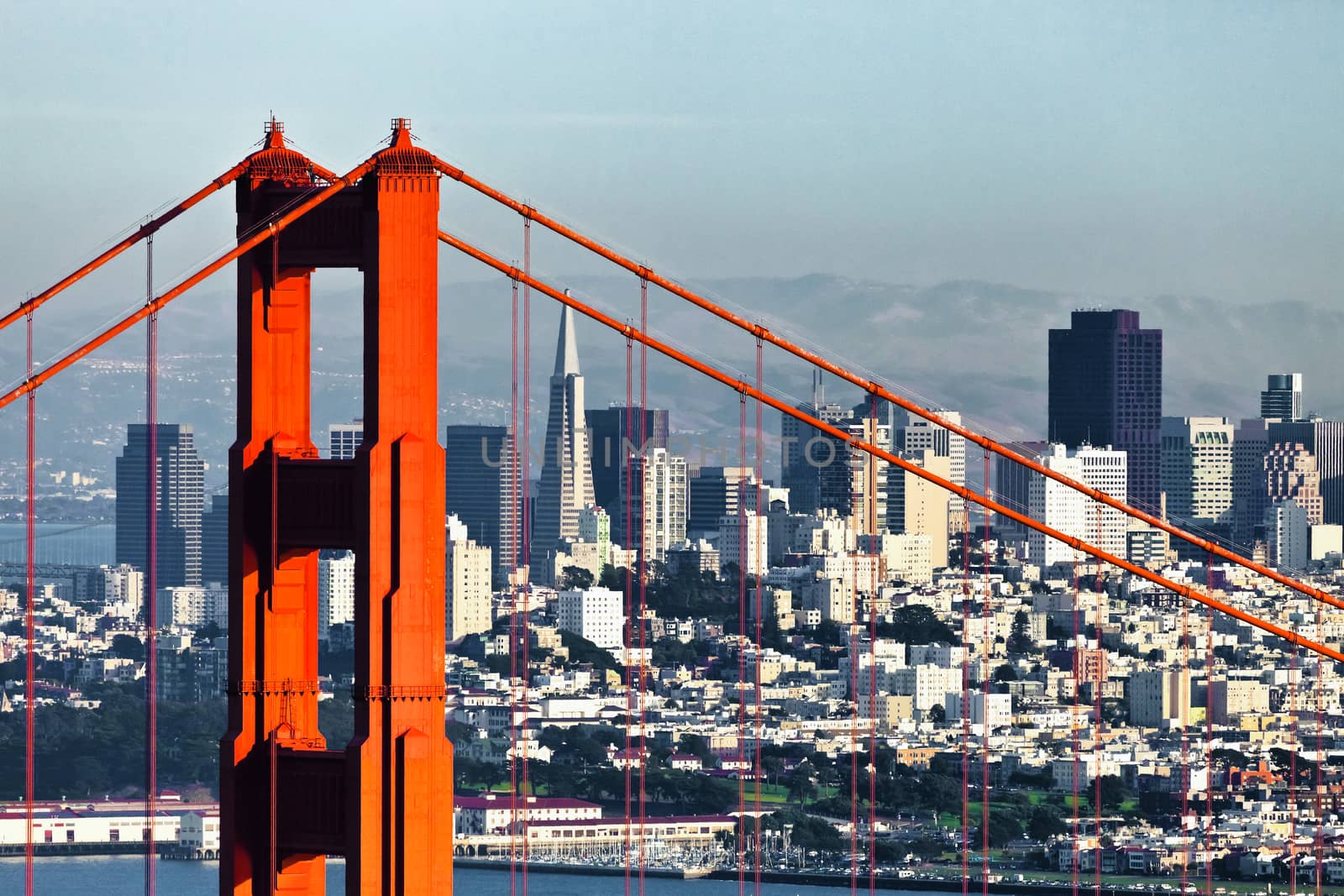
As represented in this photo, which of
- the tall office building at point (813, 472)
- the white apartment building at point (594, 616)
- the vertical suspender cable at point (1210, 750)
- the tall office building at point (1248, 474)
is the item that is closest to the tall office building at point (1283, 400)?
the tall office building at point (1248, 474)

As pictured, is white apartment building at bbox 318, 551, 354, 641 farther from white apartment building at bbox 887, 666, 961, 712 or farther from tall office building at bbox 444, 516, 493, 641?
white apartment building at bbox 887, 666, 961, 712

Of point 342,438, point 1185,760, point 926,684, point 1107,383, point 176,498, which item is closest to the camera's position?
point 342,438

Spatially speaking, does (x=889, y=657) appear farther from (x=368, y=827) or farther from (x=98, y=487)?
(x=368, y=827)

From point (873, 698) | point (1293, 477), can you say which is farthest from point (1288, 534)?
point (873, 698)

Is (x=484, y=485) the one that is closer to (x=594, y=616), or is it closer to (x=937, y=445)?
(x=594, y=616)

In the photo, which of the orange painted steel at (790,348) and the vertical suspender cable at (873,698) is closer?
the orange painted steel at (790,348)

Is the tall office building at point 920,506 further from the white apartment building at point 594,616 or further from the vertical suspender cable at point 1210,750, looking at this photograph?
the vertical suspender cable at point 1210,750

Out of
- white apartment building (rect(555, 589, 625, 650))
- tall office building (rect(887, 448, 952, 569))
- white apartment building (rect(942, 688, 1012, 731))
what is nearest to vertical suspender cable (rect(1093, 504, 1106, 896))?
white apartment building (rect(942, 688, 1012, 731))

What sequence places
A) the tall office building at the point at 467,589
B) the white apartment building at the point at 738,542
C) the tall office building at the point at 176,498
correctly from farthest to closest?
the white apartment building at the point at 738,542
the tall office building at the point at 176,498
the tall office building at the point at 467,589

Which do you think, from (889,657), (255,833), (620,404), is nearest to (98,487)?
(620,404)
